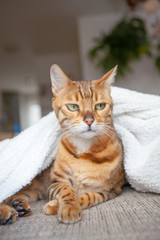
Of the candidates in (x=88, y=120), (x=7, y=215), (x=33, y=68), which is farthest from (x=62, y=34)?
(x=7, y=215)

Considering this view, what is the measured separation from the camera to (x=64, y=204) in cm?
74

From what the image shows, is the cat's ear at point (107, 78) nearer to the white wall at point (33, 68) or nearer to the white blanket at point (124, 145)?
the white blanket at point (124, 145)

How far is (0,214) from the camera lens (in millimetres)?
710

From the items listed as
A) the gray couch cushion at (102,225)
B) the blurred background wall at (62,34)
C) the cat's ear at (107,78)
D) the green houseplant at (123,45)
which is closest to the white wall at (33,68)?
the blurred background wall at (62,34)

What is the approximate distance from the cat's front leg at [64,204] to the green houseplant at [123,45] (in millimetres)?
2274

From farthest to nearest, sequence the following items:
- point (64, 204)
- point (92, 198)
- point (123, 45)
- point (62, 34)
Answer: point (62, 34)
point (123, 45)
point (92, 198)
point (64, 204)

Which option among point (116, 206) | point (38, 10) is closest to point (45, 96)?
point (38, 10)

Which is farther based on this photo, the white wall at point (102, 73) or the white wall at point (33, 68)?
the white wall at point (33, 68)

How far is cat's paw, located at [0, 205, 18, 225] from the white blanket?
0.12 meters

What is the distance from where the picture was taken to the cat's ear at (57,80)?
0.99 metres

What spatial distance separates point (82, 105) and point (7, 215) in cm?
50

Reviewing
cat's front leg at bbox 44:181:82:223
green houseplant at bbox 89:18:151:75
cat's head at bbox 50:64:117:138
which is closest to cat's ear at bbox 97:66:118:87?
cat's head at bbox 50:64:117:138

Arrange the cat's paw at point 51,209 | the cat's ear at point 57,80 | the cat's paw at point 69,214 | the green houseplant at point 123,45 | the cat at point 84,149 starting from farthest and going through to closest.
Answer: the green houseplant at point 123,45
the cat's ear at point 57,80
the cat at point 84,149
the cat's paw at point 51,209
the cat's paw at point 69,214

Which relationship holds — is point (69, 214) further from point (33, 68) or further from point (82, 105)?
point (33, 68)
